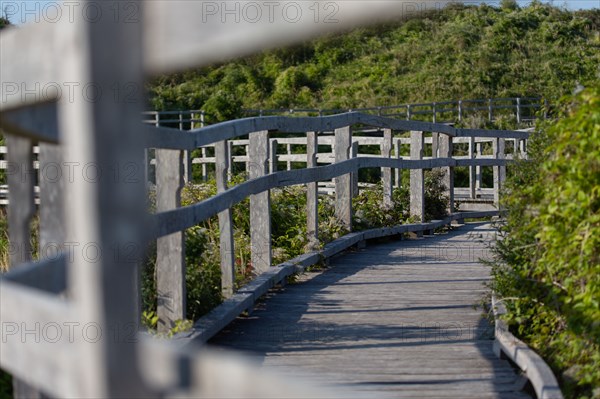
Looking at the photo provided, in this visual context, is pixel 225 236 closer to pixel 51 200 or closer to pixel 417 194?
pixel 51 200

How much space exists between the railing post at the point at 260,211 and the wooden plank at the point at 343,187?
2257mm

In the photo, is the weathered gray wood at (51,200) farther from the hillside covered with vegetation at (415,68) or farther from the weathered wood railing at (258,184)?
the hillside covered with vegetation at (415,68)

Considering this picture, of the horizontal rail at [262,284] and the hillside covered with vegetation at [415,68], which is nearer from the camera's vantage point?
the horizontal rail at [262,284]

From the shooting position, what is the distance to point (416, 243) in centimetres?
1012

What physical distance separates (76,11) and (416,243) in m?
8.47

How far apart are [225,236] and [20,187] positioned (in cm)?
279

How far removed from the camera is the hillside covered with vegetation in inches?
1588

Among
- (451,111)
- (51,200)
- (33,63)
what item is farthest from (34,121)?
(451,111)

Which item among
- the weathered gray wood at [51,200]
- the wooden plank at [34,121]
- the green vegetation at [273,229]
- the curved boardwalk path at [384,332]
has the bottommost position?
the curved boardwalk path at [384,332]

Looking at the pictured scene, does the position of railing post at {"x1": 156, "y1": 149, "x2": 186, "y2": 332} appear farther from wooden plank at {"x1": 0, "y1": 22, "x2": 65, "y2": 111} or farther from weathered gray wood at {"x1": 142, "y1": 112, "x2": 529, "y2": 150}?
wooden plank at {"x1": 0, "y1": 22, "x2": 65, "y2": 111}

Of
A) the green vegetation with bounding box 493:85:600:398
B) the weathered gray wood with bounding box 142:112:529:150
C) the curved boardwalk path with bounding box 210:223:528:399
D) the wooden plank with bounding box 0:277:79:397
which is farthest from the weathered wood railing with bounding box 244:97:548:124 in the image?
the wooden plank with bounding box 0:277:79:397

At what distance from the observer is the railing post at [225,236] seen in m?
6.03

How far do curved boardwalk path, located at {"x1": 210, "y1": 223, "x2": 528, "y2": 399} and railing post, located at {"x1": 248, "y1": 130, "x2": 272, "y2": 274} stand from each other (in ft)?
0.90

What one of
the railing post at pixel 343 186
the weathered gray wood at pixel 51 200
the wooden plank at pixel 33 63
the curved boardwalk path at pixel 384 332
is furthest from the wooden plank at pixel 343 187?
the wooden plank at pixel 33 63
